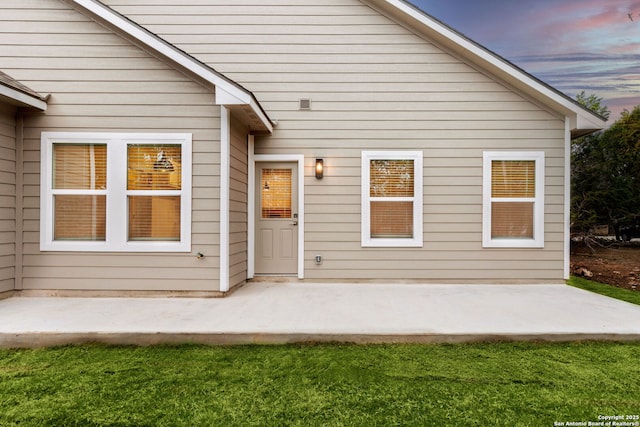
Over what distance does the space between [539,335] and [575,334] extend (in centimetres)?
34

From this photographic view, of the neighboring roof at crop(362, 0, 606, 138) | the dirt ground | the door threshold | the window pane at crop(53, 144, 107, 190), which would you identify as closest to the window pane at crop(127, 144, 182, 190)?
the window pane at crop(53, 144, 107, 190)

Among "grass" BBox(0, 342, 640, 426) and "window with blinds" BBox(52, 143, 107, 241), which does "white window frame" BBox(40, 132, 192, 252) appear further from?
"grass" BBox(0, 342, 640, 426)

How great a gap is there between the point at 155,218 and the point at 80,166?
1.20m

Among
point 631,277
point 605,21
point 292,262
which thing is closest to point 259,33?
point 292,262

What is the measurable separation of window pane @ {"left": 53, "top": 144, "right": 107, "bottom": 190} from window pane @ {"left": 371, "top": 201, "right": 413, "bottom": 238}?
3.95 metres

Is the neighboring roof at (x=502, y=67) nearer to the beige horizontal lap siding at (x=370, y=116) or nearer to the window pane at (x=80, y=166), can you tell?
the beige horizontal lap siding at (x=370, y=116)

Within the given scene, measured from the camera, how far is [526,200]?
5391 mm

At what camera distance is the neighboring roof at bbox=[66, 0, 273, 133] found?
4055 mm

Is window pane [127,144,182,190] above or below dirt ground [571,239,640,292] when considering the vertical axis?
above

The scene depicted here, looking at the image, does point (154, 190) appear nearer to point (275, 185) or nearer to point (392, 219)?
point (275, 185)

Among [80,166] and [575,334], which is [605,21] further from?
[80,166]

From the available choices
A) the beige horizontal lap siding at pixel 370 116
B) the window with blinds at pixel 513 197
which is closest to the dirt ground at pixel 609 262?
the beige horizontal lap siding at pixel 370 116

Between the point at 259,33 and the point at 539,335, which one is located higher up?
the point at 259,33

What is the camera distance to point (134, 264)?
4.38 m
